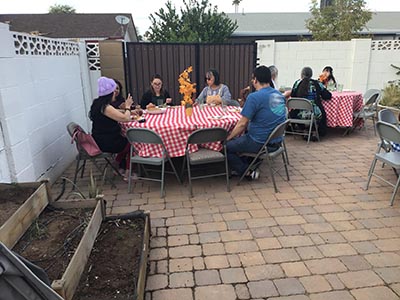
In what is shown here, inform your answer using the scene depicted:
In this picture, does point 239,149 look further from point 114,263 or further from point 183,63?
point 183,63

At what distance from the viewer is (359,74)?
299 inches

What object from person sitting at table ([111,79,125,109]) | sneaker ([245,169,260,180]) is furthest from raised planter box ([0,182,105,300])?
person sitting at table ([111,79,125,109])

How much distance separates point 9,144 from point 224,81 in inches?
187

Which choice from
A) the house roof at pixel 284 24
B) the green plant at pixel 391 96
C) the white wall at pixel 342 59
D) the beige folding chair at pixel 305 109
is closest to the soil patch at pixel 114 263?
the beige folding chair at pixel 305 109

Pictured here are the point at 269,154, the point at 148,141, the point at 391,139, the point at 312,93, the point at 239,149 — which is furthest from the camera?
the point at 312,93

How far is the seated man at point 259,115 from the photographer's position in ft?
11.1

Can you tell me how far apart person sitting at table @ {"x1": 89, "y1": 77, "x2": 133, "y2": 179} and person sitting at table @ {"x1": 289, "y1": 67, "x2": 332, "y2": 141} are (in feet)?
9.99

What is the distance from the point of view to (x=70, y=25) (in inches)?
697

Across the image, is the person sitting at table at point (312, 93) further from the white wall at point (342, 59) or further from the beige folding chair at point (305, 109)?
the white wall at point (342, 59)

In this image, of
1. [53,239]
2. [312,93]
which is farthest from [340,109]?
[53,239]

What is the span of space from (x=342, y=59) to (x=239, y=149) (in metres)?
5.38

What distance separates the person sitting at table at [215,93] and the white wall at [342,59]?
115 inches

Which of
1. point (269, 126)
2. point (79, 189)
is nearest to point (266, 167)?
point (269, 126)

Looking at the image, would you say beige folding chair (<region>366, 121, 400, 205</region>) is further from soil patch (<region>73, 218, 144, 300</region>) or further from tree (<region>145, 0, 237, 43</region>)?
tree (<region>145, 0, 237, 43</region>)
